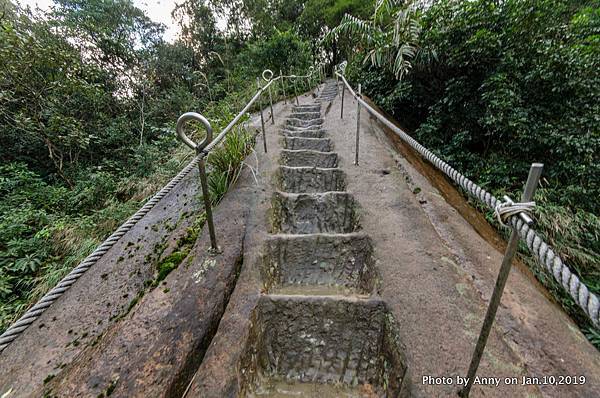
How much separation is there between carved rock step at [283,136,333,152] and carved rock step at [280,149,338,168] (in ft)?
1.41

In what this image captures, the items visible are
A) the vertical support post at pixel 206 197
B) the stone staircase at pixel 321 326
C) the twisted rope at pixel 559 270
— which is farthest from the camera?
the vertical support post at pixel 206 197

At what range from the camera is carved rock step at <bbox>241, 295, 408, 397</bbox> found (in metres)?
1.38

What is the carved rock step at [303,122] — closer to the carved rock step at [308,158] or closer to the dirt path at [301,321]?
the carved rock step at [308,158]

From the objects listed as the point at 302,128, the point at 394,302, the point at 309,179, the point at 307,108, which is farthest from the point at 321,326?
the point at 307,108

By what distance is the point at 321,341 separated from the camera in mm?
1468

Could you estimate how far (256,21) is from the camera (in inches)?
426

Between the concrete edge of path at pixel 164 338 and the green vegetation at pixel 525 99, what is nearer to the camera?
the concrete edge of path at pixel 164 338

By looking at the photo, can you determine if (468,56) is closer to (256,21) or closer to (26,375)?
(26,375)

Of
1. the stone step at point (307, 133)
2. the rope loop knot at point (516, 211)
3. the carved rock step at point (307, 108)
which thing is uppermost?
the rope loop knot at point (516, 211)

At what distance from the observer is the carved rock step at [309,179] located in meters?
2.83

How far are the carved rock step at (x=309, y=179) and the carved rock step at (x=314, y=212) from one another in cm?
42

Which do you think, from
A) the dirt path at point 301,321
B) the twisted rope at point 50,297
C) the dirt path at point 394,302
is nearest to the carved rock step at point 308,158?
the dirt path at point 394,302

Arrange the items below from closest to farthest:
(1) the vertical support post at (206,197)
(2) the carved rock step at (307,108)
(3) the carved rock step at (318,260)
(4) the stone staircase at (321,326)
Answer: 1. (4) the stone staircase at (321,326)
2. (1) the vertical support post at (206,197)
3. (3) the carved rock step at (318,260)
4. (2) the carved rock step at (307,108)

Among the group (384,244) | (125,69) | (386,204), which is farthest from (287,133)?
(125,69)
